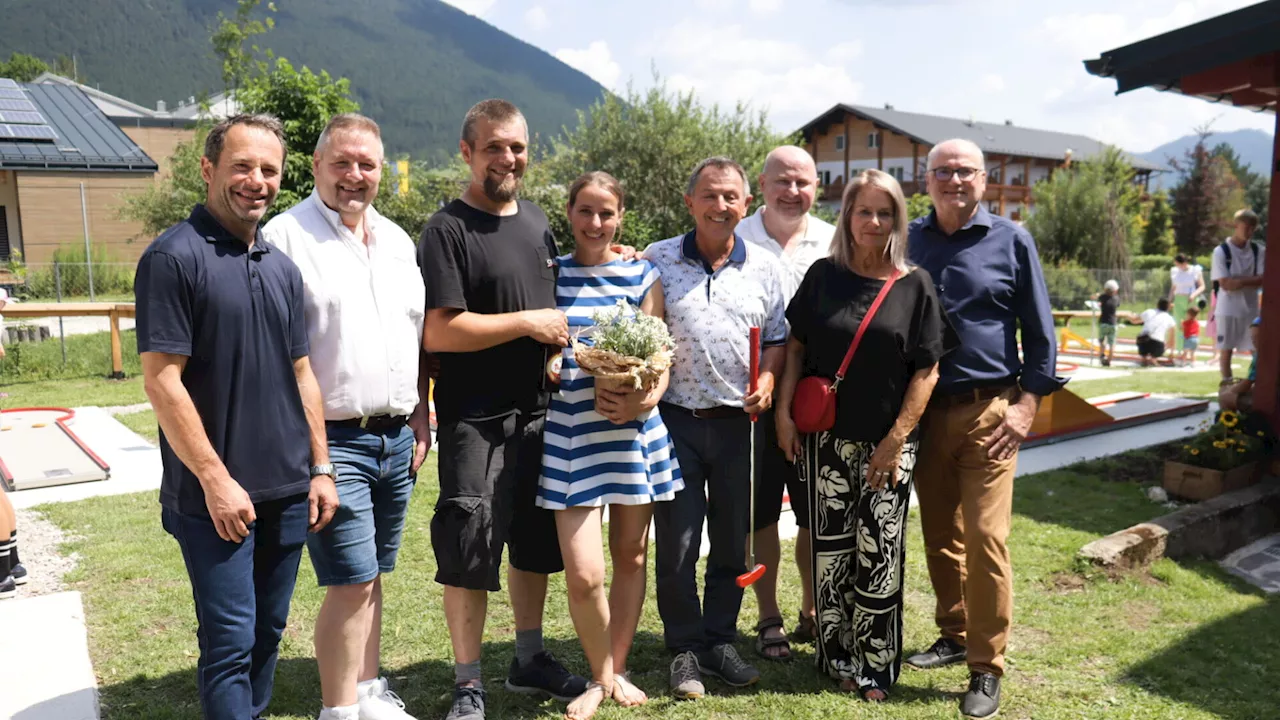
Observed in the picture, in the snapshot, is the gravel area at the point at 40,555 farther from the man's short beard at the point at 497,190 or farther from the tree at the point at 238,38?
the tree at the point at 238,38

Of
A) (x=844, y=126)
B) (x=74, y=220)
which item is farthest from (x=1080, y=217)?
(x=74, y=220)

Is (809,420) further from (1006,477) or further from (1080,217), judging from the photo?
(1080,217)

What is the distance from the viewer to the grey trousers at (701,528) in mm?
3719

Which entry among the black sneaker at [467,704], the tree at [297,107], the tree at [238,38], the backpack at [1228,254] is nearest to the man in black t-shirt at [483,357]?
the black sneaker at [467,704]

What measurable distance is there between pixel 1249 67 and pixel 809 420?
5.45 meters

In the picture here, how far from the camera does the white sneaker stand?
3.33 m

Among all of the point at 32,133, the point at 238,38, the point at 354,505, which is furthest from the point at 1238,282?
the point at 32,133

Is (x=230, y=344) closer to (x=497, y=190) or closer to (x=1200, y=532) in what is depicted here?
(x=497, y=190)

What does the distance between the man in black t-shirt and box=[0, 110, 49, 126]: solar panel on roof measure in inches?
874

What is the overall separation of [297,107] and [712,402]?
521 inches

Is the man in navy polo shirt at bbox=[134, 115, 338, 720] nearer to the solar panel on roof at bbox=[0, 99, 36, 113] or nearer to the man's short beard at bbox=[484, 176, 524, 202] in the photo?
the man's short beard at bbox=[484, 176, 524, 202]

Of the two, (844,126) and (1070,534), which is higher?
(844,126)

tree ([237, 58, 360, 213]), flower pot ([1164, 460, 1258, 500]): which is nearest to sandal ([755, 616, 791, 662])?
flower pot ([1164, 460, 1258, 500])

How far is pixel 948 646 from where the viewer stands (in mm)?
4113
